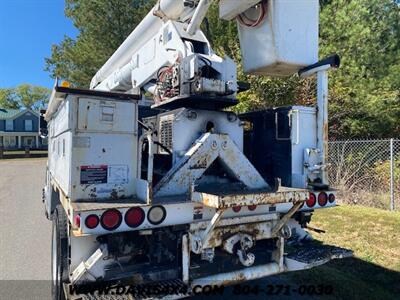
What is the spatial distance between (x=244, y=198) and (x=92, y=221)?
1146 millimetres

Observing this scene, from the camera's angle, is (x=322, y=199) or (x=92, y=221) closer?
(x=92, y=221)

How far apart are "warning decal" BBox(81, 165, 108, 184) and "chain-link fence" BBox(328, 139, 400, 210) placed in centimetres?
797

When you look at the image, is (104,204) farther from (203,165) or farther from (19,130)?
(19,130)

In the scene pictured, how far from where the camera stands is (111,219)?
8.99ft

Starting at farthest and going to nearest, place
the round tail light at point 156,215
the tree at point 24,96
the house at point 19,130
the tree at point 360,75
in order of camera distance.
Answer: the tree at point 24,96 → the house at point 19,130 → the tree at point 360,75 → the round tail light at point 156,215

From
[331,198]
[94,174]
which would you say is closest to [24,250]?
[94,174]

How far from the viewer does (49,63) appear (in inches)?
952

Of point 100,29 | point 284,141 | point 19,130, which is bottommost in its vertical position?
point 284,141

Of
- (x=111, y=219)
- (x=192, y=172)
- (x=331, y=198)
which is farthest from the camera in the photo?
(x=331, y=198)

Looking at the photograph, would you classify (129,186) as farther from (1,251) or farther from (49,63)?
(49,63)

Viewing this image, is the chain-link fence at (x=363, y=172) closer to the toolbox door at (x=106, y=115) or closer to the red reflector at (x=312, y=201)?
the red reflector at (x=312, y=201)

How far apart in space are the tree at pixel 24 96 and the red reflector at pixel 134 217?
80.1m

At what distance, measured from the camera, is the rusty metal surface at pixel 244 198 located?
2793mm

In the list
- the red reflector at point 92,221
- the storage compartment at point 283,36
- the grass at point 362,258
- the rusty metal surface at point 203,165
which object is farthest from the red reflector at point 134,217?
the grass at point 362,258
